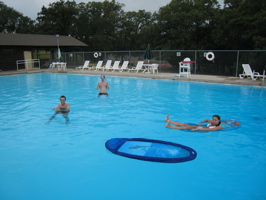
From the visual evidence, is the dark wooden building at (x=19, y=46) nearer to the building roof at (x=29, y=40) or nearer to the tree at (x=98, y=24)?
the building roof at (x=29, y=40)

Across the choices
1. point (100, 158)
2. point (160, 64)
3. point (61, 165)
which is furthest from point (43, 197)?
point (160, 64)

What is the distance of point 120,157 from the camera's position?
5.31 metres

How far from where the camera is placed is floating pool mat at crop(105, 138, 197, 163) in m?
5.13

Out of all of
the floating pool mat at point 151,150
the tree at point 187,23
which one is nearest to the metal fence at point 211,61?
the tree at point 187,23

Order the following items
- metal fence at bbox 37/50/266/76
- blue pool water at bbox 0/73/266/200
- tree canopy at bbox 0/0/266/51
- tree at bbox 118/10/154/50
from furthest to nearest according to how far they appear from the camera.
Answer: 1. tree at bbox 118/10/154/50
2. tree canopy at bbox 0/0/266/51
3. metal fence at bbox 37/50/266/76
4. blue pool water at bbox 0/73/266/200

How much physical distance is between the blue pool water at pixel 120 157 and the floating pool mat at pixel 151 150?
5.0 inches

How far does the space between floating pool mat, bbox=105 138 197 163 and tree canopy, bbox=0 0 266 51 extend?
15.9 meters

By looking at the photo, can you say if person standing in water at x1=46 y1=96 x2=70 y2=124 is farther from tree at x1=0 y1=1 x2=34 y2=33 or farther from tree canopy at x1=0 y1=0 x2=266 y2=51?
tree at x1=0 y1=1 x2=34 y2=33

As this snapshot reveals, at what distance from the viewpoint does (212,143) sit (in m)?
6.08

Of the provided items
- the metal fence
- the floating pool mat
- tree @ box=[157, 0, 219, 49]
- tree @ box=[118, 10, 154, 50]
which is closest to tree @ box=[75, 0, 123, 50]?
tree @ box=[118, 10, 154, 50]

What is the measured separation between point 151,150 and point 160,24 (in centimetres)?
2427

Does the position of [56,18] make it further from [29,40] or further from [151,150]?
[151,150]

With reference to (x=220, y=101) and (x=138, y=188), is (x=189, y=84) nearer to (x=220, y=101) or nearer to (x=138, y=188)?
(x=220, y=101)

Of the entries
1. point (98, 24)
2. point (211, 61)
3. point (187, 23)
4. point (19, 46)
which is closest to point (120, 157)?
point (211, 61)
